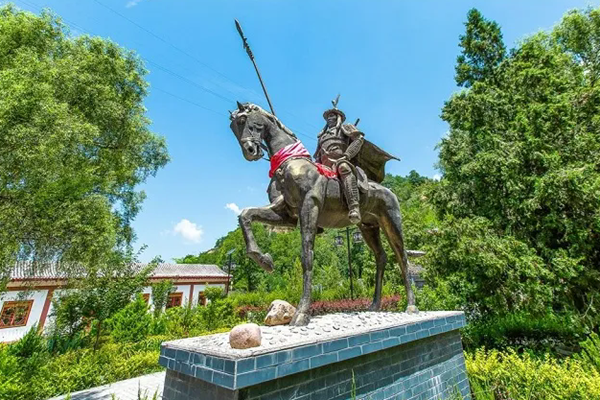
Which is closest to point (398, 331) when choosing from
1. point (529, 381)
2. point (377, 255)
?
point (377, 255)

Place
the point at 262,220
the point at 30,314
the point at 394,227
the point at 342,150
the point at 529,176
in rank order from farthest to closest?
1. the point at 30,314
2. the point at 529,176
3. the point at 394,227
4. the point at 342,150
5. the point at 262,220

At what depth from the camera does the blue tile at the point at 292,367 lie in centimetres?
218

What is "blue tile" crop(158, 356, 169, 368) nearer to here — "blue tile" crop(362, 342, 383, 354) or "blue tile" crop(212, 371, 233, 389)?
"blue tile" crop(212, 371, 233, 389)

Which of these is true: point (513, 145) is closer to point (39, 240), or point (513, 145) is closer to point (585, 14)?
point (585, 14)

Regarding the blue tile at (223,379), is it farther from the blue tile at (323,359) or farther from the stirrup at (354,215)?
the stirrup at (354,215)

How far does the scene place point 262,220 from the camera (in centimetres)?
352

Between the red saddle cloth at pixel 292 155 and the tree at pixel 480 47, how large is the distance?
10.3 meters

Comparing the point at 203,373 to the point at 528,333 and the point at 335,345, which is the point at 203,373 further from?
the point at 528,333

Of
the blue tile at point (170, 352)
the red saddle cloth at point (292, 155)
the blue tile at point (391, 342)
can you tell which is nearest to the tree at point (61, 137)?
the red saddle cloth at point (292, 155)

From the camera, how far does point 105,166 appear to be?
1102 cm

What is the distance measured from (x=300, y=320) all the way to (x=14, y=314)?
1876 centimetres

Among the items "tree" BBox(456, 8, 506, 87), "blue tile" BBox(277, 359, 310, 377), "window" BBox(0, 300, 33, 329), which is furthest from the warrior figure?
"window" BBox(0, 300, 33, 329)

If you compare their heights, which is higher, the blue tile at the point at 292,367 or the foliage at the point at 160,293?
the foliage at the point at 160,293

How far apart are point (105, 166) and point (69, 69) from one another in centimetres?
346
